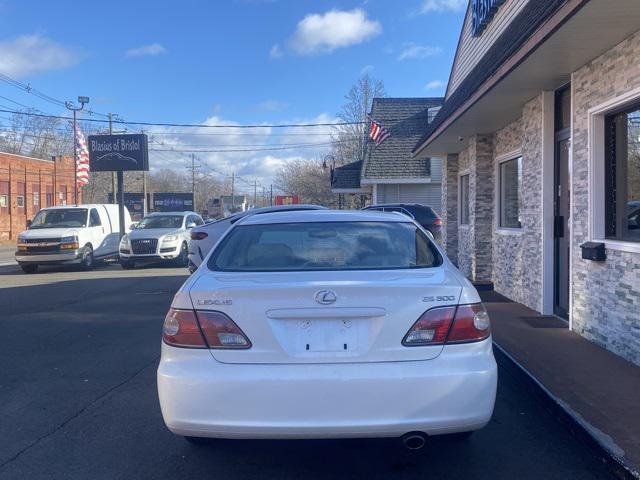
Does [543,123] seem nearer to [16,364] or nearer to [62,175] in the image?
[16,364]

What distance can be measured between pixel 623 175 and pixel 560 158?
6.58ft

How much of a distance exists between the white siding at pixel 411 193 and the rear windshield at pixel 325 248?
880 inches

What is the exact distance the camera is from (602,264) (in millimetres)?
6871

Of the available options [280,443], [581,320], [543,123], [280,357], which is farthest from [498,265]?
[280,357]

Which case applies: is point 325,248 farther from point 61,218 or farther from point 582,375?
point 61,218

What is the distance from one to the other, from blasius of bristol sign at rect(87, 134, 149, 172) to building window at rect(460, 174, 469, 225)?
1577 cm

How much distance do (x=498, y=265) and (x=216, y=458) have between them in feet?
28.0

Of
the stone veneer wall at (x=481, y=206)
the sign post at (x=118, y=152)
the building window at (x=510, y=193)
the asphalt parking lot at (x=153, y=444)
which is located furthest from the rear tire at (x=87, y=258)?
the building window at (x=510, y=193)

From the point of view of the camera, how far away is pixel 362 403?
337 centimetres

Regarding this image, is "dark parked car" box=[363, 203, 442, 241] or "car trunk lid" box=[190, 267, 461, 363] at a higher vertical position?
"dark parked car" box=[363, 203, 442, 241]

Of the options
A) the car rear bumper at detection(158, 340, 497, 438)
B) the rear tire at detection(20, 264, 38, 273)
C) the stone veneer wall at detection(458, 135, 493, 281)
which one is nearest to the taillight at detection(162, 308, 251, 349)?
the car rear bumper at detection(158, 340, 497, 438)

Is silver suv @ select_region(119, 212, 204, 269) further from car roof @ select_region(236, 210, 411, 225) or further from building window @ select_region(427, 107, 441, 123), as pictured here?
car roof @ select_region(236, 210, 411, 225)

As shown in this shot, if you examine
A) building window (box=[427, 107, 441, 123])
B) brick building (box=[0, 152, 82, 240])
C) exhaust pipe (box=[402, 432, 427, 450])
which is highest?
building window (box=[427, 107, 441, 123])

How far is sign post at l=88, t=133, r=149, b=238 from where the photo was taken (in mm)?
27297
